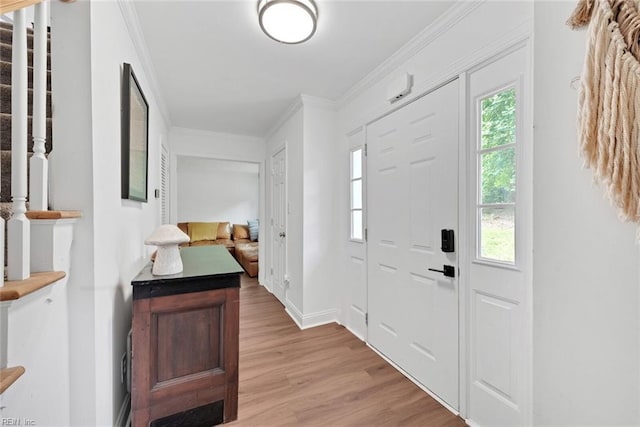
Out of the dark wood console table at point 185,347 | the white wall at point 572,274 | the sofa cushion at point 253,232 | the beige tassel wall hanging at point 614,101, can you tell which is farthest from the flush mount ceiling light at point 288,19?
the sofa cushion at point 253,232

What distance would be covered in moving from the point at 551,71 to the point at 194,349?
77.1 inches

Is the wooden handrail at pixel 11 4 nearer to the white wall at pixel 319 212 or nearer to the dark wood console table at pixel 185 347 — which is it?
the dark wood console table at pixel 185 347

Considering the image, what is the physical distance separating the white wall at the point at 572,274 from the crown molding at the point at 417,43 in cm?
66

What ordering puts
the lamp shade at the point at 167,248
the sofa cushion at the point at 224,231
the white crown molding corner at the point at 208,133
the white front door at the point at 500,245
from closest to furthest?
the white front door at the point at 500,245 < the lamp shade at the point at 167,248 < the white crown molding corner at the point at 208,133 < the sofa cushion at the point at 224,231

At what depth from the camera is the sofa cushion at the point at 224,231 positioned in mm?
6156

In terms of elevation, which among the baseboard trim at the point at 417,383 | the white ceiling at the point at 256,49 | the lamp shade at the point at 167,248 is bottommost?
the baseboard trim at the point at 417,383

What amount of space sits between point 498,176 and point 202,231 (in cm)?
598

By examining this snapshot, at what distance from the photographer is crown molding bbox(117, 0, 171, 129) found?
4.53 ft

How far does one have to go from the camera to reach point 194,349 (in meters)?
1.36

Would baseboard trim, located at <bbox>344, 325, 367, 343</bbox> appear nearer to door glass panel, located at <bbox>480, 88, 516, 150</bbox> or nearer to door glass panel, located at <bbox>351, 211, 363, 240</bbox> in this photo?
door glass panel, located at <bbox>351, 211, 363, 240</bbox>

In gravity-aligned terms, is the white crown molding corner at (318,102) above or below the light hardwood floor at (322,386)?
above

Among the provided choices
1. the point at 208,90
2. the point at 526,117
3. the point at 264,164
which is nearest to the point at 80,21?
the point at 208,90

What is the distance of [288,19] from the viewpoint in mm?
1406

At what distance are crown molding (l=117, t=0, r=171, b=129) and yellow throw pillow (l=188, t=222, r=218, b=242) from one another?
3.85 meters
